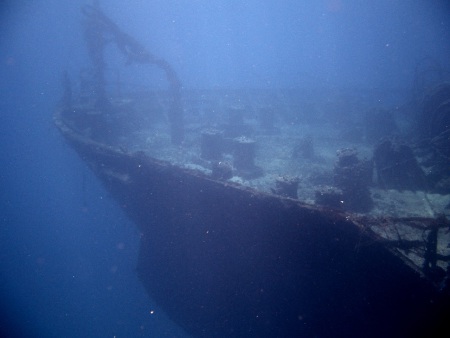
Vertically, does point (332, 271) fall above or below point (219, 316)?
above

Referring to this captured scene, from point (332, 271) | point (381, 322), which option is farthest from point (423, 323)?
point (332, 271)

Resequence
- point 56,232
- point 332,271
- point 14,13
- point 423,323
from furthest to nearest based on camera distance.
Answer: point 14,13 → point 56,232 → point 332,271 → point 423,323

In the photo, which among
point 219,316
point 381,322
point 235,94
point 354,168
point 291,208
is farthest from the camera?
point 235,94

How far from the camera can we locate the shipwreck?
3.54 meters

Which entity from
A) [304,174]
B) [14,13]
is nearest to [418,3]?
[304,174]

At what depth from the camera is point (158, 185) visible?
6699 mm

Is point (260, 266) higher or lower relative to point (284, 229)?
lower

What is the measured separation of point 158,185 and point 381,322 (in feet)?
17.1

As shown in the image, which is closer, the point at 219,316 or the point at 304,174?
the point at 219,316

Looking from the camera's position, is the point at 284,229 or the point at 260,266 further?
the point at 260,266

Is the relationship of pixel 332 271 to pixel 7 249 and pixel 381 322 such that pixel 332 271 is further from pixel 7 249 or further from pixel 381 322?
pixel 7 249

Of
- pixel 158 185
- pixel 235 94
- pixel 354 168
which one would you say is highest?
pixel 235 94

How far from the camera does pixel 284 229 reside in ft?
14.5

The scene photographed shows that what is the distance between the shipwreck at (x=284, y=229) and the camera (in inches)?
139
